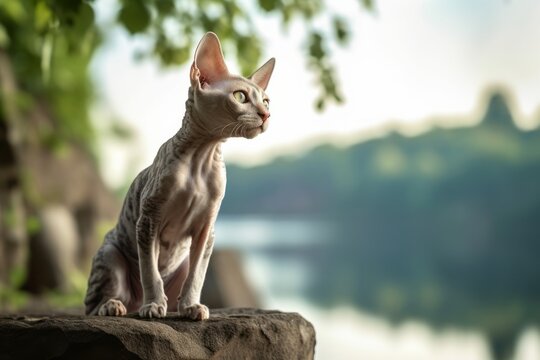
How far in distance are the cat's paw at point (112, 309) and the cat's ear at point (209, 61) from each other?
0.61 meters

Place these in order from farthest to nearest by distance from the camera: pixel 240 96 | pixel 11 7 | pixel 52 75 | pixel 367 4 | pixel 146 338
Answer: pixel 52 75
pixel 11 7
pixel 367 4
pixel 240 96
pixel 146 338

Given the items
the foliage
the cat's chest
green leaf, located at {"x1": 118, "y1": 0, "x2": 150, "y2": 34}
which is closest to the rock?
the cat's chest

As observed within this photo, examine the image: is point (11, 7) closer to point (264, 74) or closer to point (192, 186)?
point (264, 74)

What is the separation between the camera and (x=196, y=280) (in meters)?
1.93

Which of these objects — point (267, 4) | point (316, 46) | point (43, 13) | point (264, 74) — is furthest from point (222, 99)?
point (316, 46)

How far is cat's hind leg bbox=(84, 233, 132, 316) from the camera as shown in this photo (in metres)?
2.01

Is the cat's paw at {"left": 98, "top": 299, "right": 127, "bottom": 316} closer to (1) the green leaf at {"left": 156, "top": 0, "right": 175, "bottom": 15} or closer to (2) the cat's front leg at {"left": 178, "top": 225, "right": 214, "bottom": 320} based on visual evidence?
(2) the cat's front leg at {"left": 178, "top": 225, "right": 214, "bottom": 320}

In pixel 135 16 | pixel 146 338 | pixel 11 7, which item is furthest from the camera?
pixel 11 7

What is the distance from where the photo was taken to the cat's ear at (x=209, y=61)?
6.11 feet

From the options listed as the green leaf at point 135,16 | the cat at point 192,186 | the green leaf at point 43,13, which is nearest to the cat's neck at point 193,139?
the cat at point 192,186

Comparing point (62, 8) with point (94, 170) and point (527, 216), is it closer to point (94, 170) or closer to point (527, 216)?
point (94, 170)

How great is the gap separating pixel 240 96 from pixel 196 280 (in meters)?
0.48

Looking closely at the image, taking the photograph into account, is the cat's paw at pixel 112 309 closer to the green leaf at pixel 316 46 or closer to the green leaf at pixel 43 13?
the green leaf at pixel 43 13

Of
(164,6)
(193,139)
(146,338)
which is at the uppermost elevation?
(164,6)
